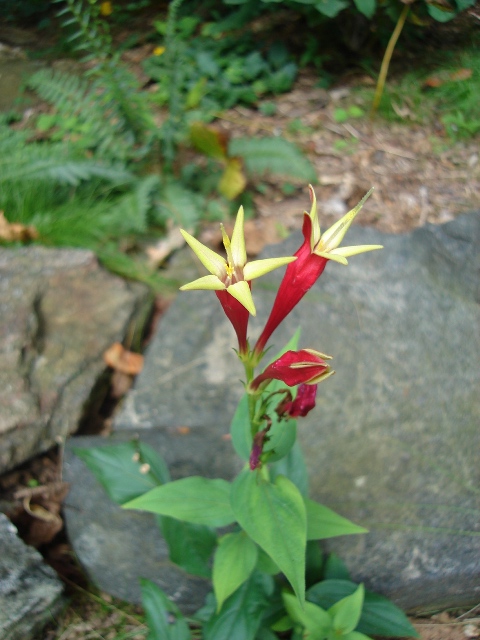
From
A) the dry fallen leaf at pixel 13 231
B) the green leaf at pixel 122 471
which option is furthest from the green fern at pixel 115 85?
the green leaf at pixel 122 471

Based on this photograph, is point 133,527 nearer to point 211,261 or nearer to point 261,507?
point 261,507

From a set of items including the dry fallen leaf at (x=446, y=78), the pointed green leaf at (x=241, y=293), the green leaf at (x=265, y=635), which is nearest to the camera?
the pointed green leaf at (x=241, y=293)

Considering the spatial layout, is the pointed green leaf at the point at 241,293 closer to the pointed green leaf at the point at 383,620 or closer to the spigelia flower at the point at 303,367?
the spigelia flower at the point at 303,367

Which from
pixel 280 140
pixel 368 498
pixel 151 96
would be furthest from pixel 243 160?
pixel 368 498

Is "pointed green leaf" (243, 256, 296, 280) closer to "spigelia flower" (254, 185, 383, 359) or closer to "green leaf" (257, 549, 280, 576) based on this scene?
"spigelia flower" (254, 185, 383, 359)

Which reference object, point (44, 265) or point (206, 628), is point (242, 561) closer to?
point (206, 628)

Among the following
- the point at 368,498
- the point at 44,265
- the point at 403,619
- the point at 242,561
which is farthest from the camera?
the point at 44,265

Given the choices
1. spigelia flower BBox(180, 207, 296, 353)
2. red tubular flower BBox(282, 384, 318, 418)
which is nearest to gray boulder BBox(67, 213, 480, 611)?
red tubular flower BBox(282, 384, 318, 418)
